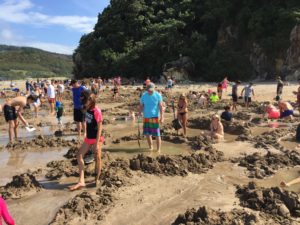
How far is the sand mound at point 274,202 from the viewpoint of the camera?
5966 mm

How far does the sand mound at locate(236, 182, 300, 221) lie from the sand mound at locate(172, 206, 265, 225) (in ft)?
1.48

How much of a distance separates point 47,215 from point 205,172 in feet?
11.2

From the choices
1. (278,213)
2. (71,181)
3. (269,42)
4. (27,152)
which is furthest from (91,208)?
(269,42)

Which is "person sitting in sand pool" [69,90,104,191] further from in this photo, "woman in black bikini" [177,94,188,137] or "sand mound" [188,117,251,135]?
"sand mound" [188,117,251,135]

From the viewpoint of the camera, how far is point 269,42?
37.2 metres

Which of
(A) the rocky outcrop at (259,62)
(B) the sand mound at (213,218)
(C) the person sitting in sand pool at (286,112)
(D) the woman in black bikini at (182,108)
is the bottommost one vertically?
(B) the sand mound at (213,218)

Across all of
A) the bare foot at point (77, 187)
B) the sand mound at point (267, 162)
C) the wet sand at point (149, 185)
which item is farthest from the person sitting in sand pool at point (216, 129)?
the bare foot at point (77, 187)

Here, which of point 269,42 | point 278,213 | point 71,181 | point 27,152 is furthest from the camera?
point 269,42

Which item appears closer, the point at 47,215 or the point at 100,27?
the point at 47,215

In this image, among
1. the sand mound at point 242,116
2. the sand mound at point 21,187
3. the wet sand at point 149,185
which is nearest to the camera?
the wet sand at point 149,185

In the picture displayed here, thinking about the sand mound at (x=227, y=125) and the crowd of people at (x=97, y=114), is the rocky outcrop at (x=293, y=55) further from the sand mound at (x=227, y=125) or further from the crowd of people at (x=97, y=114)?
the sand mound at (x=227, y=125)

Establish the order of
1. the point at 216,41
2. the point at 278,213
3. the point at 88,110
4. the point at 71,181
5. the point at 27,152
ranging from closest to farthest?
the point at 278,213, the point at 88,110, the point at 71,181, the point at 27,152, the point at 216,41

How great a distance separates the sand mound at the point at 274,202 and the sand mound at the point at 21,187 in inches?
142

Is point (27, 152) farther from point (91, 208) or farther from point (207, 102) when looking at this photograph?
point (207, 102)
